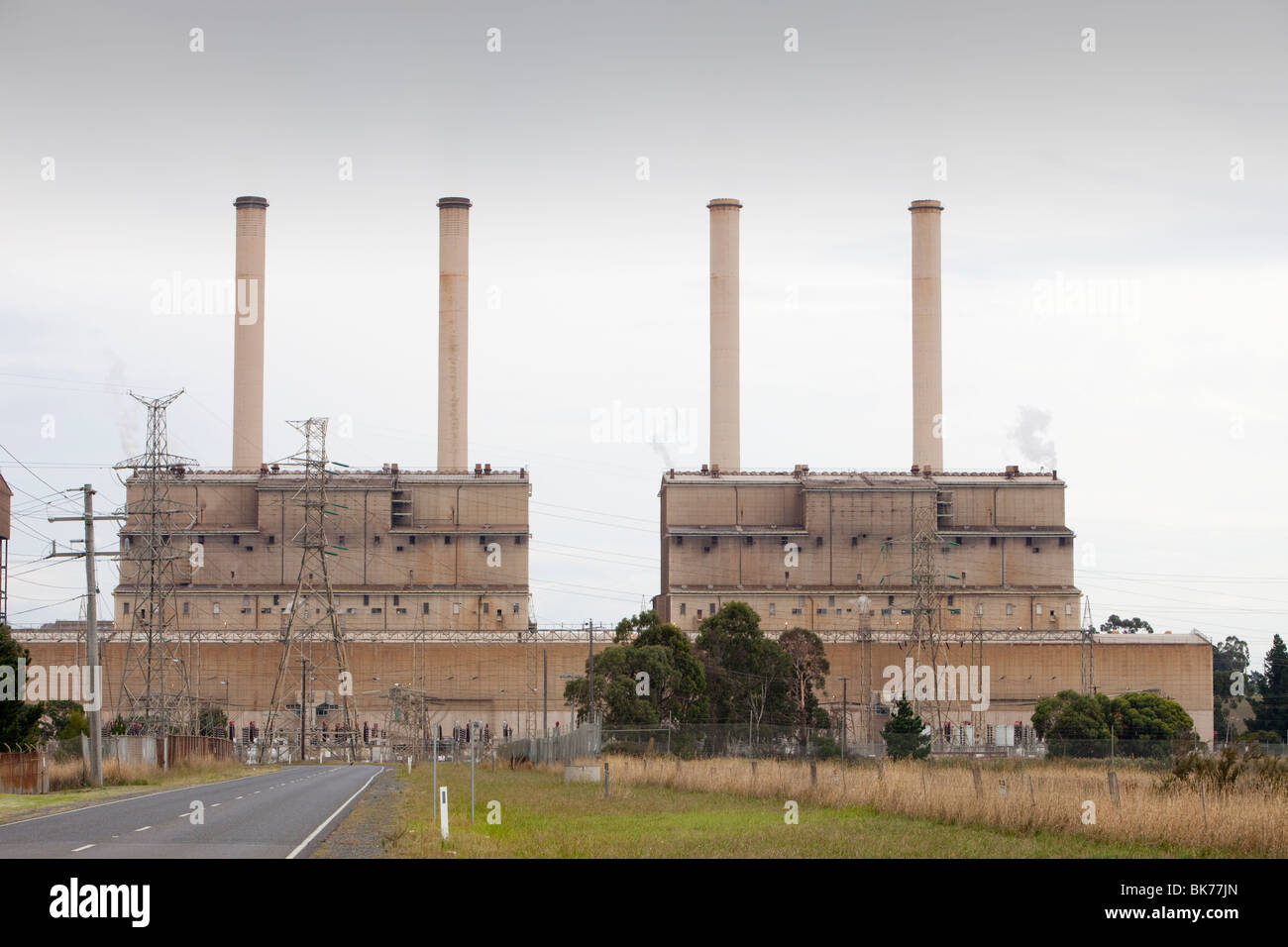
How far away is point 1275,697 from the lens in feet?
372

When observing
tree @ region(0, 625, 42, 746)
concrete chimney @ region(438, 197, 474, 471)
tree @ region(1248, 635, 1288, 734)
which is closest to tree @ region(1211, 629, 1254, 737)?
tree @ region(1248, 635, 1288, 734)

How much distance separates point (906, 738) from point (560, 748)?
16232 millimetres

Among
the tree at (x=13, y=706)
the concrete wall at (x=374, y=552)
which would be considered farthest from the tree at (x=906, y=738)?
the concrete wall at (x=374, y=552)

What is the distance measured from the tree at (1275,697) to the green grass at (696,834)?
274 ft

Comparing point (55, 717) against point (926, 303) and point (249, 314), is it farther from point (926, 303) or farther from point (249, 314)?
point (926, 303)

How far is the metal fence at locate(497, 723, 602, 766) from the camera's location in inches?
2110

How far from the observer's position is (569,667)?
371ft

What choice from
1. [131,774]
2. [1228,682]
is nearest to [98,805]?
[131,774]

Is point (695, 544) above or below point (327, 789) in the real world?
above

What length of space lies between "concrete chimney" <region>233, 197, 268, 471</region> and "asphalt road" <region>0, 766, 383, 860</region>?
79769mm

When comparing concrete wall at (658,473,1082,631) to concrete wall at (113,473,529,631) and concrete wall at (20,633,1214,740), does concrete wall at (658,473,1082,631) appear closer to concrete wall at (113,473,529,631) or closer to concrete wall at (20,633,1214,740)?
concrete wall at (20,633,1214,740)
